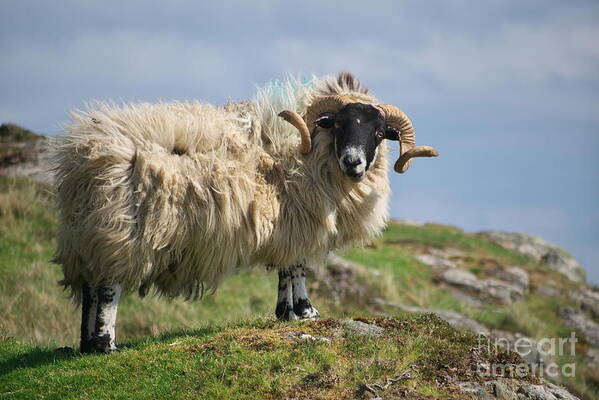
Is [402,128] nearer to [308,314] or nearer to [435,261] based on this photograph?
[308,314]

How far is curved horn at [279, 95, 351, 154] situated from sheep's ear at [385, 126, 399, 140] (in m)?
0.79

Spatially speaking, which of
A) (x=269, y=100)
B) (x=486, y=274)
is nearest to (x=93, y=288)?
(x=269, y=100)

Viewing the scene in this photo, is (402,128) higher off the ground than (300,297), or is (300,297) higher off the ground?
(402,128)

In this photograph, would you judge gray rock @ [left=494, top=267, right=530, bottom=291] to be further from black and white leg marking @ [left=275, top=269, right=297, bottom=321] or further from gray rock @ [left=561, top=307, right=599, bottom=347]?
black and white leg marking @ [left=275, top=269, right=297, bottom=321]

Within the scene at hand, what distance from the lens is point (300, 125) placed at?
1030 cm

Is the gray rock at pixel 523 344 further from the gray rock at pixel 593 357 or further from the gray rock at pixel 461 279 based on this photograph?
the gray rock at pixel 461 279

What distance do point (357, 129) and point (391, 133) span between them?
1044mm

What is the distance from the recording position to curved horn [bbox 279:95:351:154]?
33.9 ft

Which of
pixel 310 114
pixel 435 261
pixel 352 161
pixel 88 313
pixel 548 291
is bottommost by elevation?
pixel 548 291

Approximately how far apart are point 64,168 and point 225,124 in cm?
229

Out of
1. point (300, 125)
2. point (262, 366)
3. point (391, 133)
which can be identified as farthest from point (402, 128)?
point (262, 366)

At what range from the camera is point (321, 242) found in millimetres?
10414

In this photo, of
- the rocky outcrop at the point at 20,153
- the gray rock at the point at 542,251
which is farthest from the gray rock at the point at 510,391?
the gray rock at the point at 542,251

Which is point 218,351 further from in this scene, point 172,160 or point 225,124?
point 225,124
